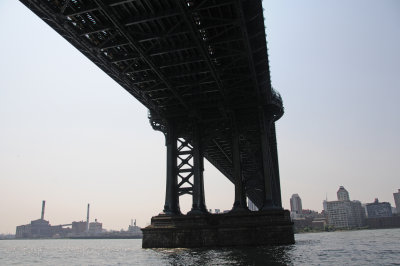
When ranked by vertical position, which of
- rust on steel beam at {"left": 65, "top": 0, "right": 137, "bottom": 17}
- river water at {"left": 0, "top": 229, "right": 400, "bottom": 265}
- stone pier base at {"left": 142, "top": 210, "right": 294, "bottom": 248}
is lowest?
river water at {"left": 0, "top": 229, "right": 400, "bottom": 265}

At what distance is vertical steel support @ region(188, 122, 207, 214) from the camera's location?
85.6 ft

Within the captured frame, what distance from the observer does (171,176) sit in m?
27.7

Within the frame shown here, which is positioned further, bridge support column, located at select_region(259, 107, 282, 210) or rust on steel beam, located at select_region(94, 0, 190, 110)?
bridge support column, located at select_region(259, 107, 282, 210)

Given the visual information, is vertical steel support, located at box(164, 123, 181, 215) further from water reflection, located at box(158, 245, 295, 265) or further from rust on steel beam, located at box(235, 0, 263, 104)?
water reflection, located at box(158, 245, 295, 265)

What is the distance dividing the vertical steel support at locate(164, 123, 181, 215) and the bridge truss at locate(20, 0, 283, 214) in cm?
8

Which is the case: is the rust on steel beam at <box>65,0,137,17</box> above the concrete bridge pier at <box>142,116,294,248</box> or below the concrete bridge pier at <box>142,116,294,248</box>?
above

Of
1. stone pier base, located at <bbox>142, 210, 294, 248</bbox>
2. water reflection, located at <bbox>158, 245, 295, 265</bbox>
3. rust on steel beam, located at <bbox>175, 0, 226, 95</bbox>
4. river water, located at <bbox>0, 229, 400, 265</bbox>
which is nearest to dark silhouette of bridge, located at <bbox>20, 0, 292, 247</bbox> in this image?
rust on steel beam, located at <bbox>175, 0, 226, 95</bbox>

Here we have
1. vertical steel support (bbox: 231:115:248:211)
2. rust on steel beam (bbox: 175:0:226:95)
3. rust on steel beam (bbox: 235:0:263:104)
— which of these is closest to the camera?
rust on steel beam (bbox: 175:0:226:95)

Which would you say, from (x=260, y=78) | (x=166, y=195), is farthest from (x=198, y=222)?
(x=260, y=78)

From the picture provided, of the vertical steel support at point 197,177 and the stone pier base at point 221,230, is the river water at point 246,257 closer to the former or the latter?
the stone pier base at point 221,230

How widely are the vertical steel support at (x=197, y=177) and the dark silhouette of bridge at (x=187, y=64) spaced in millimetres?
80

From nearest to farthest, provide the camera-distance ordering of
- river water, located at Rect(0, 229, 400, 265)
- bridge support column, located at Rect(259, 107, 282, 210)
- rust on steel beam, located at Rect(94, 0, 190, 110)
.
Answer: river water, located at Rect(0, 229, 400, 265), rust on steel beam, located at Rect(94, 0, 190, 110), bridge support column, located at Rect(259, 107, 282, 210)

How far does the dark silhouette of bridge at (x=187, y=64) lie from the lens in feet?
58.2

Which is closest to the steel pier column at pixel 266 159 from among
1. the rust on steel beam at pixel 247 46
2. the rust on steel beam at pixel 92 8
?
the rust on steel beam at pixel 247 46
